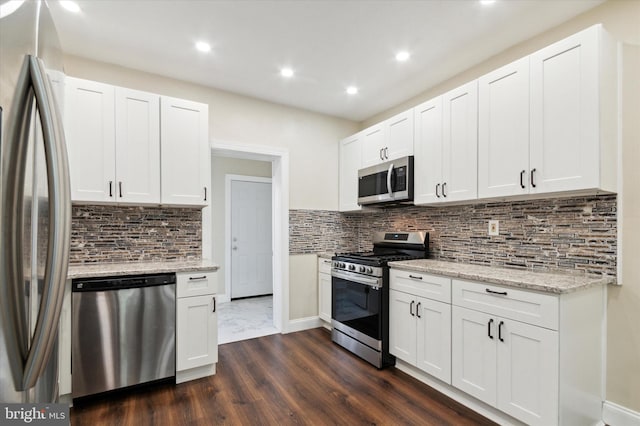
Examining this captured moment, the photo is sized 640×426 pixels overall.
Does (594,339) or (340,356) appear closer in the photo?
(594,339)

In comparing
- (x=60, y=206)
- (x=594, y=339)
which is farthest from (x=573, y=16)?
(x=60, y=206)

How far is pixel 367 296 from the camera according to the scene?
2904 mm

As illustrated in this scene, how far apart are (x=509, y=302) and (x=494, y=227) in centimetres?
89

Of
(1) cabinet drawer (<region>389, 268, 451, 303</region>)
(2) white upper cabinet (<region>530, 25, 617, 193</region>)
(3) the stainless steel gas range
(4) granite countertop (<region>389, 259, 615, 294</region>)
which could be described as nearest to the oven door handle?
(3) the stainless steel gas range

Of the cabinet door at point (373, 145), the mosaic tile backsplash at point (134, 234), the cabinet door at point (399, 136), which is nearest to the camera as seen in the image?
the mosaic tile backsplash at point (134, 234)

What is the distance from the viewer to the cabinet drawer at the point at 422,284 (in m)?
2.32

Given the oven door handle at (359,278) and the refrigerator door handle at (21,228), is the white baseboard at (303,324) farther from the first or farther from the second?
the refrigerator door handle at (21,228)

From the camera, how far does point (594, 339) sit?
1914 millimetres

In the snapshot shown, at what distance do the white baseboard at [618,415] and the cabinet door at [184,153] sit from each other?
3273 millimetres

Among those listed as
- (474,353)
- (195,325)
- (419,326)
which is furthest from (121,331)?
(474,353)

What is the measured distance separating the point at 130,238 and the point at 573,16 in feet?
12.7

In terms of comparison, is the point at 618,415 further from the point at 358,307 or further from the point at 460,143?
the point at 460,143

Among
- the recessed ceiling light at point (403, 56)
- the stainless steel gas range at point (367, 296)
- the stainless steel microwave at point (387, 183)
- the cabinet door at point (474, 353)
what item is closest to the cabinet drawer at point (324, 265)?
the stainless steel gas range at point (367, 296)

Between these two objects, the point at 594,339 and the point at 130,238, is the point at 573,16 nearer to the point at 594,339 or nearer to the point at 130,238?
the point at 594,339
